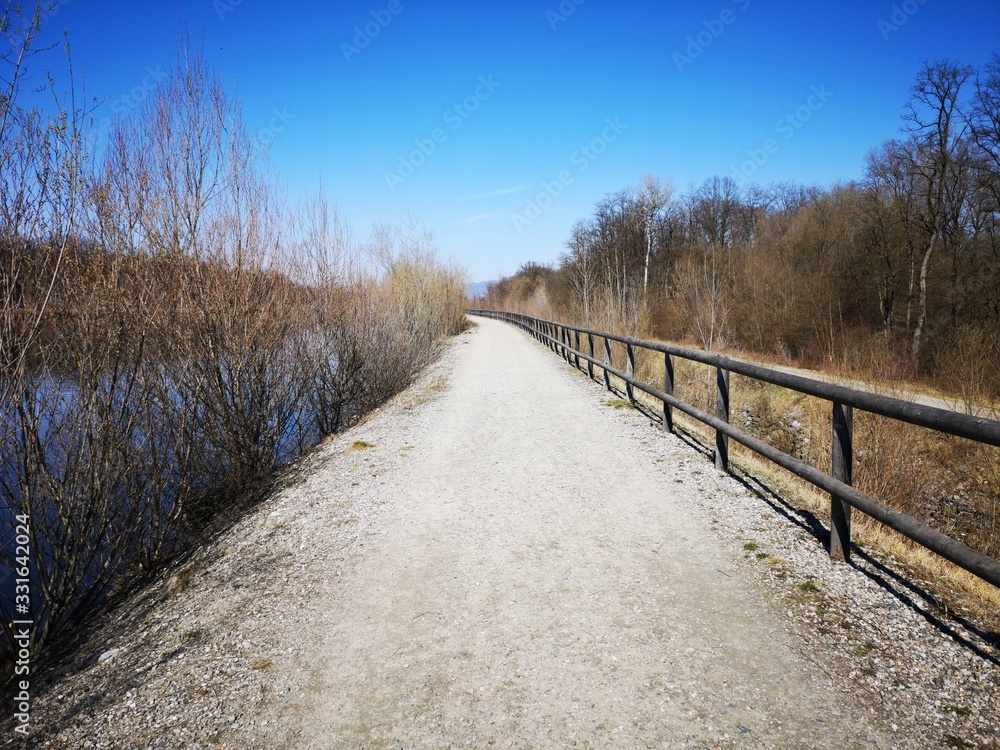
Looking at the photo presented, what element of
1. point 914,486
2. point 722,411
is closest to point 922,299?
point 914,486

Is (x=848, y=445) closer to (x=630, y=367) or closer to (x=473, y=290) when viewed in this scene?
(x=630, y=367)

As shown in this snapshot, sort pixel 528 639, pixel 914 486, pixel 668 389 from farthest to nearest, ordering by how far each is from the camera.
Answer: pixel 914 486 → pixel 668 389 → pixel 528 639

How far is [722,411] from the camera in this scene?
16.2 ft

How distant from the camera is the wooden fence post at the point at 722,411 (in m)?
4.91

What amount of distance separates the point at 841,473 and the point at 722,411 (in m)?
1.76

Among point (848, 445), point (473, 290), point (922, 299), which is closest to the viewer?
point (848, 445)

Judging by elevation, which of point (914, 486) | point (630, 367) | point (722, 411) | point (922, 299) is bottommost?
point (914, 486)

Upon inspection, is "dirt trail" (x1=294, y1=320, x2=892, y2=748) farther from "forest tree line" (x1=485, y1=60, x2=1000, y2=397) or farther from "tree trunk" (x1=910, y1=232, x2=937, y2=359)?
"tree trunk" (x1=910, y1=232, x2=937, y2=359)

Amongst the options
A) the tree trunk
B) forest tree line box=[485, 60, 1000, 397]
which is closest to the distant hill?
forest tree line box=[485, 60, 1000, 397]

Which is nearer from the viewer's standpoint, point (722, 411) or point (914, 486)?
point (722, 411)

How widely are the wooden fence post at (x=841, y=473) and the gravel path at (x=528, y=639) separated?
0.14 meters

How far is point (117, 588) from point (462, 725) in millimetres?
4012

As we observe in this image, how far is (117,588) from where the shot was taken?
4504 millimetres

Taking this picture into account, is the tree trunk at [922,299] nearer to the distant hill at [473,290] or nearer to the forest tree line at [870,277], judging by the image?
the forest tree line at [870,277]
